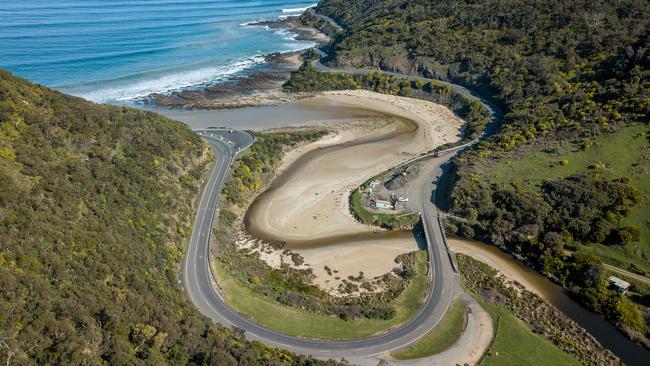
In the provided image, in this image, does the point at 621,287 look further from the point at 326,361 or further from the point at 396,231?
the point at 326,361

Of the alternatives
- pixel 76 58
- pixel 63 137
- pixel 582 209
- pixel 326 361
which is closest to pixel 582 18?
pixel 582 209

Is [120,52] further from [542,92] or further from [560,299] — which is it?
[560,299]

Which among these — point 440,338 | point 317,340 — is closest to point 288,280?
point 317,340

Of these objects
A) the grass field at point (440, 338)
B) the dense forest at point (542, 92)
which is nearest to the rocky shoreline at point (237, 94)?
the dense forest at point (542, 92)

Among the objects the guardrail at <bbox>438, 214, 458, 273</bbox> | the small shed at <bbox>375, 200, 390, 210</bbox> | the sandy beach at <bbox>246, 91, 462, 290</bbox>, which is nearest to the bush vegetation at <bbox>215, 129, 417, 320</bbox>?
the sandy beach at <bbox>246, 91, 462, 290</bbox>

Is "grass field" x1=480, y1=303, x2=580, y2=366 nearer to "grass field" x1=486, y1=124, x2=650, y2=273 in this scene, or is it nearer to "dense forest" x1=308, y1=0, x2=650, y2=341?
"dense forest" x1=308, y1=0, x2=650, y2=341
